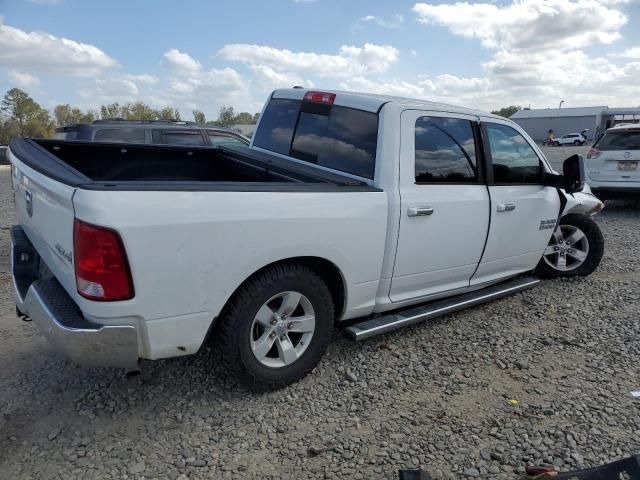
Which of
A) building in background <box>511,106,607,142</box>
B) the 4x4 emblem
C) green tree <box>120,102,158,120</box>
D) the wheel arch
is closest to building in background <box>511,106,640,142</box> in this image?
building in background <box>511,106,607,142</box>

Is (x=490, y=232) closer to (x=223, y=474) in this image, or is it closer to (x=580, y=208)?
(x=580, y=208)

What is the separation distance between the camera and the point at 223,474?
2453 mm

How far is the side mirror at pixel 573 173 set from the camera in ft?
14.7

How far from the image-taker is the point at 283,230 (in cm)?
279

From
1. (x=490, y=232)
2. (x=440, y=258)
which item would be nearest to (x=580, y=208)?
(x=490, y=232)

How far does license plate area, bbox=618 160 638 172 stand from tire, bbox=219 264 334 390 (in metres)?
8.29

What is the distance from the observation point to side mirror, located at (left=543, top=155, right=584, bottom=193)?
176 inches

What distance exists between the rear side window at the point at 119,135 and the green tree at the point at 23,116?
5841 cm

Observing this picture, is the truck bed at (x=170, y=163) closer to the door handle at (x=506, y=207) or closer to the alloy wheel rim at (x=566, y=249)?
the door handle at (x=506, y=207)

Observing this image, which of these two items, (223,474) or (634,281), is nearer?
(223,474)

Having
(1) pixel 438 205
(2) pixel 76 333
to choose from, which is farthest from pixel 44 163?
(1) pixel 438 205

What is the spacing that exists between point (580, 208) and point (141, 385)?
4756mm

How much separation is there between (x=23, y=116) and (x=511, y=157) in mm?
68967

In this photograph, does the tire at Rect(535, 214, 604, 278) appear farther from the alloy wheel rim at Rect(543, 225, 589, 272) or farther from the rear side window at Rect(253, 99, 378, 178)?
the rear side window at Rect(253, 99, 378, 178)
